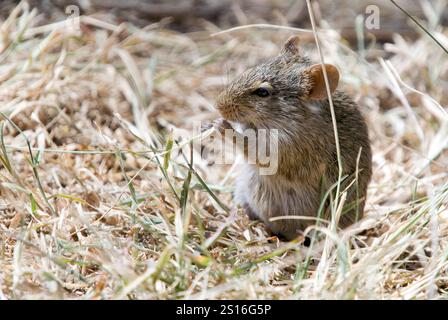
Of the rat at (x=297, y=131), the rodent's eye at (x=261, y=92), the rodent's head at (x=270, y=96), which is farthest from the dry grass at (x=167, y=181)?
the rodent's eye at (x=261, y=92)

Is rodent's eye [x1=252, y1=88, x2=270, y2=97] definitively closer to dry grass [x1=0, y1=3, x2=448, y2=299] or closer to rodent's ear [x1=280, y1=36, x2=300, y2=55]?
rodent's ear [x1=280, y1=36, x2=300, y2=55]

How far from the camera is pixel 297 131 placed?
440 cm

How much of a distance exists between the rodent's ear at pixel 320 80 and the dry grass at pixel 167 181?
0.56m

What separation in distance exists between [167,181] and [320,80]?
1.18 meters

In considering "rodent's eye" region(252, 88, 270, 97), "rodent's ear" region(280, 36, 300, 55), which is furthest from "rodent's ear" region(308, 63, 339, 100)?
"rodent's ear" region(280, 36, 300, 55)

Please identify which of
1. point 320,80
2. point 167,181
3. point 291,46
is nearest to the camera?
point 167,181

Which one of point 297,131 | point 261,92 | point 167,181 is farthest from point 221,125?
point 167,181

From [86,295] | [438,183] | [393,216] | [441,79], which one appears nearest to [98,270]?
[86,295]

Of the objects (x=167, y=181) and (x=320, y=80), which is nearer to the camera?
(x=167, y=181)

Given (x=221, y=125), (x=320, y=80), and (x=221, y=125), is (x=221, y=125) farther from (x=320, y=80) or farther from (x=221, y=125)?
(x=320, y=80)

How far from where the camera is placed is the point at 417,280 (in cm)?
367

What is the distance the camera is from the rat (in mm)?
4402

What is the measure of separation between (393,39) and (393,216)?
3490 mm

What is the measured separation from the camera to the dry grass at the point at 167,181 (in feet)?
11.3
